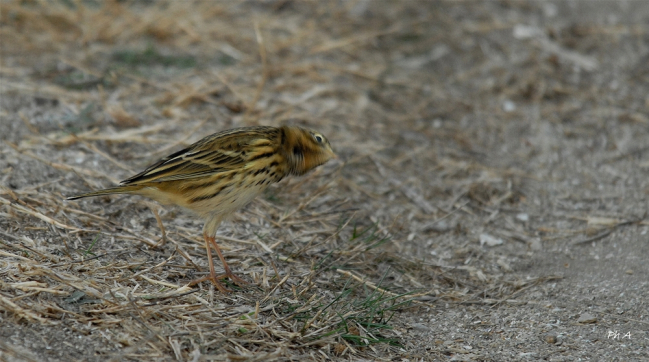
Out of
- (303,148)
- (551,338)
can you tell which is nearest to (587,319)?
(551,338)

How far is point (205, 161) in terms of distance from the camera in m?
5.00

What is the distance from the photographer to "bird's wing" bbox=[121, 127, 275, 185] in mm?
4938

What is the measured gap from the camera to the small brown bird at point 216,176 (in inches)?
195

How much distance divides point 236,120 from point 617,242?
371 centimetres

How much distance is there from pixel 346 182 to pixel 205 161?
2056mm

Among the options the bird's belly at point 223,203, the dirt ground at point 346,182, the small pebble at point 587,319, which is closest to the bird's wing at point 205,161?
the bird's belly at point 223,203

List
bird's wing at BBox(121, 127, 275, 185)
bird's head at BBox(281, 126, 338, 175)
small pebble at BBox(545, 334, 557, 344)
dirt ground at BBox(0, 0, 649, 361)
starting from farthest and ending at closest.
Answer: bird's head at BBox(281, 126, 338, 175), bird's wing at BBox(121, 127, 275, 185), small pebble at BBox(545, 334, 557, 344), dirt ground at BBox(0, 0, 649, 361)

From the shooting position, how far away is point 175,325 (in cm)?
434

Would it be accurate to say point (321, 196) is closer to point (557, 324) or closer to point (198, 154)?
point (198, 154)

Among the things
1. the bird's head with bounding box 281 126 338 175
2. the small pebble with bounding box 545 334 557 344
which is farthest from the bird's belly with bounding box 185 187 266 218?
the small pebble with bounding box 545 334 557 344

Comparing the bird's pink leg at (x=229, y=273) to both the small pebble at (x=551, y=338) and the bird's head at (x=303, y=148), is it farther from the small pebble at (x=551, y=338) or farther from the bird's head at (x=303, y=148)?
the small pebble at (x=551, y=338)

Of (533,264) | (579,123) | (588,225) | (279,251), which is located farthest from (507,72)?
(279,251)

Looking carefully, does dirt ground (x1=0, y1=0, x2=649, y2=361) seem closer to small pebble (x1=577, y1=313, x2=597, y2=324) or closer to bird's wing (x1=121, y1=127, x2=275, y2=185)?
small pebble (x1=577, y1=313, x2=597, y2=324)

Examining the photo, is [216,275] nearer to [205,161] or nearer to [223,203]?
[223,203]
